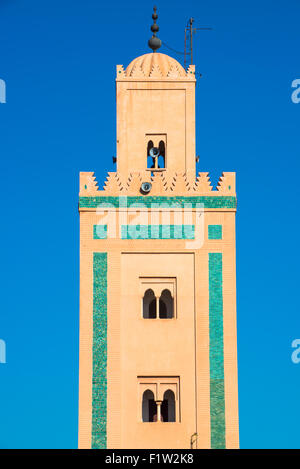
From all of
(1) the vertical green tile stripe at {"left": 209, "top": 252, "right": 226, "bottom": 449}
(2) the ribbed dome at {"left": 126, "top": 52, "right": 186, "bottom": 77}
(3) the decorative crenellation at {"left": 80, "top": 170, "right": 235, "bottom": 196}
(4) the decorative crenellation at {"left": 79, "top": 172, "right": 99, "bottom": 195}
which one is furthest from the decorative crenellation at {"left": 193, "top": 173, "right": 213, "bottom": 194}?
(2) the ribbed dome at {"left": 126, "top": 52, "right": 186, "bottom": 77}

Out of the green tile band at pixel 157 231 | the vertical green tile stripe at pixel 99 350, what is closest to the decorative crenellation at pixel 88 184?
the green tile band at pixel 157 231

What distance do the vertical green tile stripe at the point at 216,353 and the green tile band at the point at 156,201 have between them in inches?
52.4

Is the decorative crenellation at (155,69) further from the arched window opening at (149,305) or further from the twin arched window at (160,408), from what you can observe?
the twin arched window at (160,408)

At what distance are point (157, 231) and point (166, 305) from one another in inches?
74.1

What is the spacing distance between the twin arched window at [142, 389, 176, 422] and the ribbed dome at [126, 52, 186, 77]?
27.8 feet

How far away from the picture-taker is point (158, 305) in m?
37.9

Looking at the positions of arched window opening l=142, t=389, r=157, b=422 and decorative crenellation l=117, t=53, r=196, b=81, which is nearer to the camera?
arched window opening l=142, t=389, r=157, b=422

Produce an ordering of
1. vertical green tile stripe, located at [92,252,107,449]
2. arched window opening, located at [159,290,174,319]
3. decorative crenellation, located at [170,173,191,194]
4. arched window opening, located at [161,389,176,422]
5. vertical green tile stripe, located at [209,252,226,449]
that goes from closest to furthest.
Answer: vertical green tile stripe, located at [92,252,107,449], vertical green tile stripe, located at [209,252,226,449], arched window opening, located at [161,389,176,422], arched window opening, located at [159,290,174,319], decorative crenellation, located at [170,173,191,194]

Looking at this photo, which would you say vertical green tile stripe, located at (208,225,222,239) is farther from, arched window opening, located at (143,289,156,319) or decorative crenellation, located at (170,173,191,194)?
arched window opening, located at (143,289,156,319)

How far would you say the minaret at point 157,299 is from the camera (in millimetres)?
36969

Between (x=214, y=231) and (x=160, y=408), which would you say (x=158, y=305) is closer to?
(x=214, y=231)

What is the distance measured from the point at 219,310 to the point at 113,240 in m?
3.17

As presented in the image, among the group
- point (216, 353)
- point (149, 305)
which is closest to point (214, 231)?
point (149, 305)

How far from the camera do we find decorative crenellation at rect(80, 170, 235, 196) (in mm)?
38500
